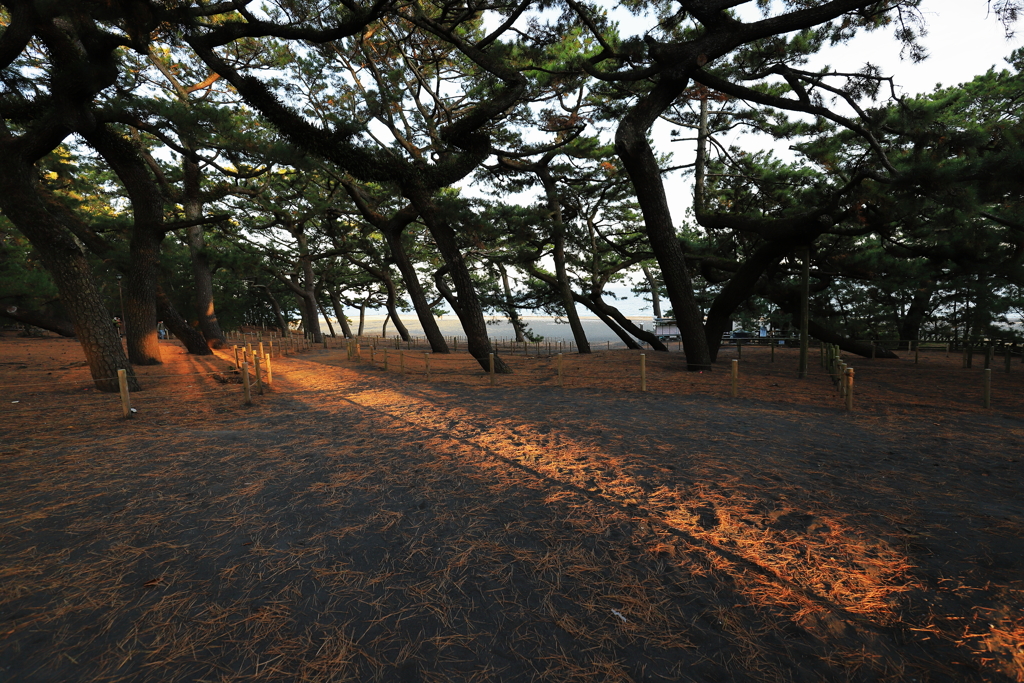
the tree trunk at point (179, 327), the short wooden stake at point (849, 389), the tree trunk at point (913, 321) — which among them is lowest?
the short wooden stake at point (849, 389)

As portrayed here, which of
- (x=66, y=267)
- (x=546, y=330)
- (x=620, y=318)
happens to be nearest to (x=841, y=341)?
(x=620, y=318)

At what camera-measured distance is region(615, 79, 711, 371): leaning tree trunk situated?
33.4ft

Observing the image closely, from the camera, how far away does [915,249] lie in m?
11.6

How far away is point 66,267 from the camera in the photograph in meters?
7.30

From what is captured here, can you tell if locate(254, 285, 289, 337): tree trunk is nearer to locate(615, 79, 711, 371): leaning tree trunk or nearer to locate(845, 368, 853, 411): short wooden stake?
locate(615, 79, 711, 371): leaning tree trunk

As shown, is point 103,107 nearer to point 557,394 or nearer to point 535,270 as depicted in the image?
point 557,394

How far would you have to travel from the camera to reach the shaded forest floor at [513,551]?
191 cm

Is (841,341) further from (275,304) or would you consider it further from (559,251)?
(275,304)

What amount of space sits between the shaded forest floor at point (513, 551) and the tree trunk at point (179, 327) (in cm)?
1068

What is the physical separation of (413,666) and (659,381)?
893 centimetres

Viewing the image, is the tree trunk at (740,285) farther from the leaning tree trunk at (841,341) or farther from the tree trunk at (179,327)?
the tree trunk at (179,327)

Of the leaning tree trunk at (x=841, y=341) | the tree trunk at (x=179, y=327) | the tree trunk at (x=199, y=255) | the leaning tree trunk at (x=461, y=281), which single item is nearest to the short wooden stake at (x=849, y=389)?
the leaning tree trunk at (x=461, y=281)

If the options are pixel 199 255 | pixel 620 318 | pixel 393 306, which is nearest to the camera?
pixel 199 255

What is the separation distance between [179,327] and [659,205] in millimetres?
16802
